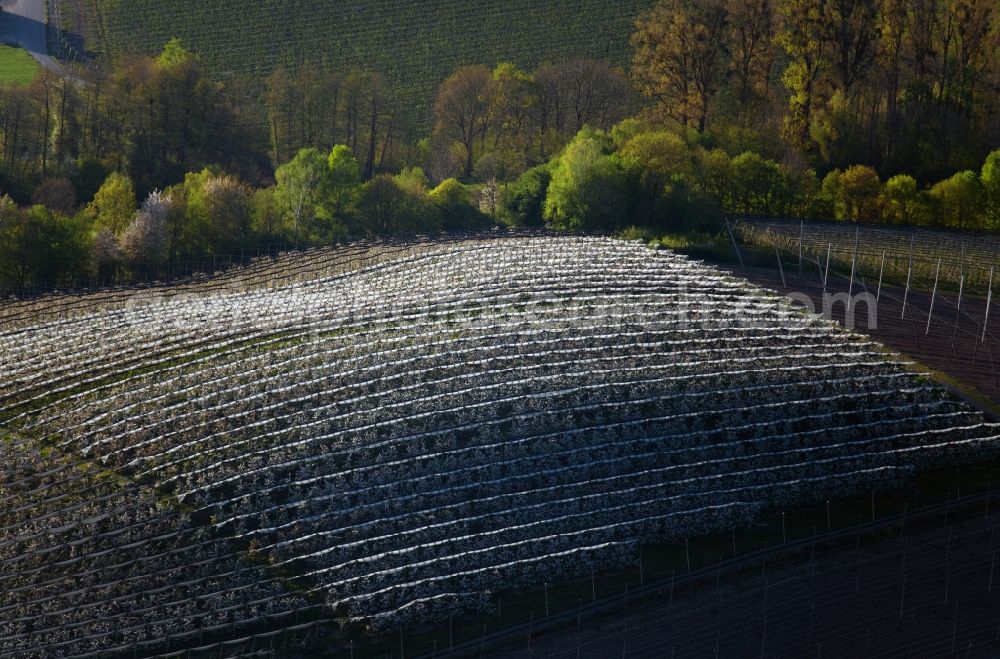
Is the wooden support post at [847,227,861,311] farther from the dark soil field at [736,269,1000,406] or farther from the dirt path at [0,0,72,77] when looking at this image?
the dirt path at [0,0,72,77]

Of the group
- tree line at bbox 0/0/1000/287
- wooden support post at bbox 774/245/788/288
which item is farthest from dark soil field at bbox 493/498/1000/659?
tree line at bbox 0/0/1000/287

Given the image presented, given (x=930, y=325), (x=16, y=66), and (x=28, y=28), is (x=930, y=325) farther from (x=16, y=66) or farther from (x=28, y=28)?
(x=28, y=28)

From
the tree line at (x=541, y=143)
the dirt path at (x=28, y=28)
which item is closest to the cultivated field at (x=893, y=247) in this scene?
the tree line at (x=541, y=143)

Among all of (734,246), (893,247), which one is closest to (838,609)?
(734,246)

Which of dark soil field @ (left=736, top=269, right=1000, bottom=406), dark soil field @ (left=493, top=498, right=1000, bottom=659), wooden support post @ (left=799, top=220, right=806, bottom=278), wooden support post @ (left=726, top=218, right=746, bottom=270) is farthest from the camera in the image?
wooden support post @ (left=726, top=218, right=746, bottom=270)

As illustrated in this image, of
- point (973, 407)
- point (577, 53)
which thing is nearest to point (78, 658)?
point (973, 407)

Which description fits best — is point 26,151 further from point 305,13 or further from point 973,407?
point 973,407
